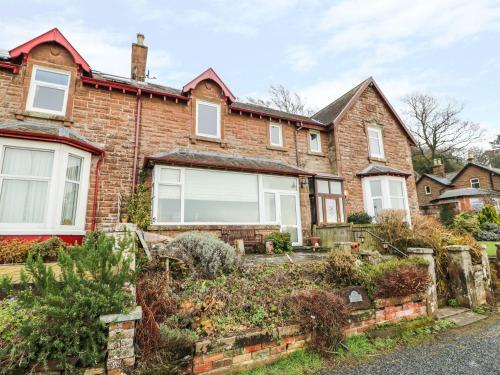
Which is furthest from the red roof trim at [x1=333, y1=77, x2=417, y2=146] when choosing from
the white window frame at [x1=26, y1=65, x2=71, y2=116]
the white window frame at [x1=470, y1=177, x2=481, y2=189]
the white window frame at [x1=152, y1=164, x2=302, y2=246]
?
the white window frame at [x1=470, y1=177, x2=481, y2=189]

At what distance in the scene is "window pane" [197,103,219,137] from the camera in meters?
11.8

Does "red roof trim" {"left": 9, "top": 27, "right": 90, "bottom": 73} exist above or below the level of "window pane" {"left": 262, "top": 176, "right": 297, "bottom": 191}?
above

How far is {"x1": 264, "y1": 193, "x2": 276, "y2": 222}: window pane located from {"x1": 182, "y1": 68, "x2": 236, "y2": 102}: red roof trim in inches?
198

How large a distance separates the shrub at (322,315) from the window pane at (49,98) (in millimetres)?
10288

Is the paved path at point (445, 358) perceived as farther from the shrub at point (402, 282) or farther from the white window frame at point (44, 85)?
the white window frame at point (44, 85)

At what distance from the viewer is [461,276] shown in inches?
252

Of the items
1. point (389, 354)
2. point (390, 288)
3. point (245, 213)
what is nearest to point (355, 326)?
point (389, 354)

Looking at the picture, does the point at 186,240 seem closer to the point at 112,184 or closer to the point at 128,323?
the point at 128,323

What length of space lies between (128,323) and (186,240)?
283cm

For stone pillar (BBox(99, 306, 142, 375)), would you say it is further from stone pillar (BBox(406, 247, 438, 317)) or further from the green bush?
stone pillar (BBox(406, 247, 438, 317))

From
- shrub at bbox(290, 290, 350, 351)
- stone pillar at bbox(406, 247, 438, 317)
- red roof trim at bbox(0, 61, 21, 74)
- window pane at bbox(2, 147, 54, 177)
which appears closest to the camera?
shrub at bbox(290, 290, 350, 351)

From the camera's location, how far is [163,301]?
3.74 m

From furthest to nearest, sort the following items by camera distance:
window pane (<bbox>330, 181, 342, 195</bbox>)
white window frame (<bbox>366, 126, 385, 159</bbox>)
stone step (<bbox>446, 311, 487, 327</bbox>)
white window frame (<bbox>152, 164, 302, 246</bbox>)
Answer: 1. white window frame (<bbox>366, 126, 385, 159</bbox>)
2. window pane (<bbox>330, 181, 342, 195</bbox>)
3. white window frame (<bbox>152, 164, 302, 246</bbox>)
4. stone step (<bbox>446, 311, 487, 327</bbox>)

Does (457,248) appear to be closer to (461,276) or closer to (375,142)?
(461,276)
